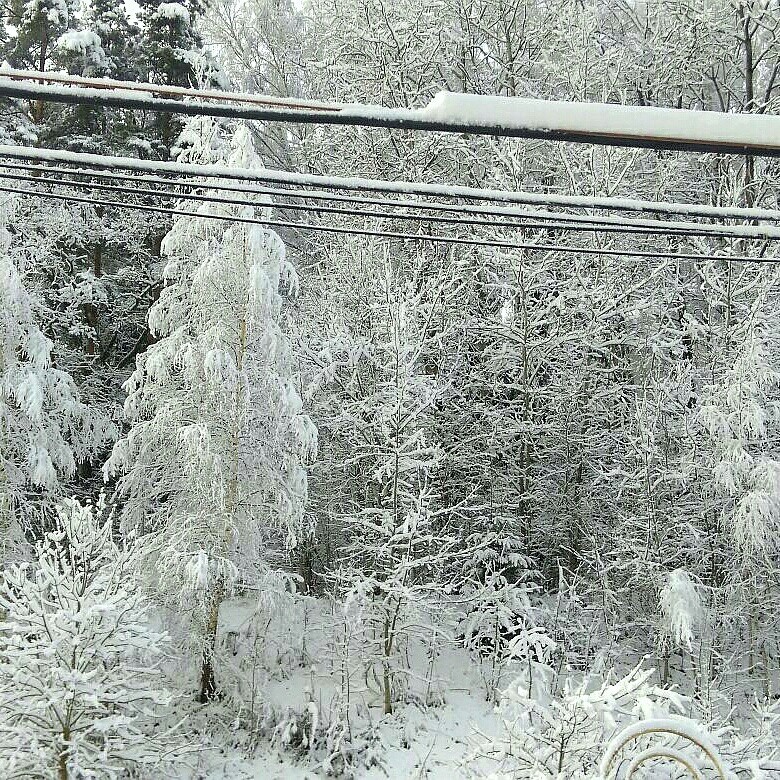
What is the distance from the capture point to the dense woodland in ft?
31.0

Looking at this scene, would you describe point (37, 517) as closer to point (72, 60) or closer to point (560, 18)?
point (72, 60)

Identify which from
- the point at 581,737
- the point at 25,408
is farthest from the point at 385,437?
the point at 581,737

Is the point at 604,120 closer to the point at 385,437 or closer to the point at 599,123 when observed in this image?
the point at 599,123

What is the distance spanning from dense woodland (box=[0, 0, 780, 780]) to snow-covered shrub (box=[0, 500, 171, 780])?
0.05 m

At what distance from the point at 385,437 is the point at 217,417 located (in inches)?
114

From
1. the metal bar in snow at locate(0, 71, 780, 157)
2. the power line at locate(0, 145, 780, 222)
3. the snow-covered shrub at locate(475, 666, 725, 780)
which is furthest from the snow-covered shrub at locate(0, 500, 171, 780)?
the metal bar in snow at locate(0, 71, 780, 157)

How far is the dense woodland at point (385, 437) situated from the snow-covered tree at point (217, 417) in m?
0.06

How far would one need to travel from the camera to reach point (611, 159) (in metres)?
13.2

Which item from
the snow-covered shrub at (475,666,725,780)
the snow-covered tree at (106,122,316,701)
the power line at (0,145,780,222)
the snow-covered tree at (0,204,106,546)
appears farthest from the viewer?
the snow-covered tree at (0,204,106,546)

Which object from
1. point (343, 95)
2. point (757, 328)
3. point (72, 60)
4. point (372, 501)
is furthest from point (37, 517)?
point (757, 328)

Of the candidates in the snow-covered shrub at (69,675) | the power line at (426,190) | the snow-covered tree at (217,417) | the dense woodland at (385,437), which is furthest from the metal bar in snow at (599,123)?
the snow-covered tree at (217,417)

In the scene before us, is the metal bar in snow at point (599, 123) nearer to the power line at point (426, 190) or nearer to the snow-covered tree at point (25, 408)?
the power line at point (426, 190)

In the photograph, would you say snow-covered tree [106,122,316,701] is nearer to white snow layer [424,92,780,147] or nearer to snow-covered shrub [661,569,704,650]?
snow-covered shrub [661,569,704,650]

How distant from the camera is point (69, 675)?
7445 millimetres
